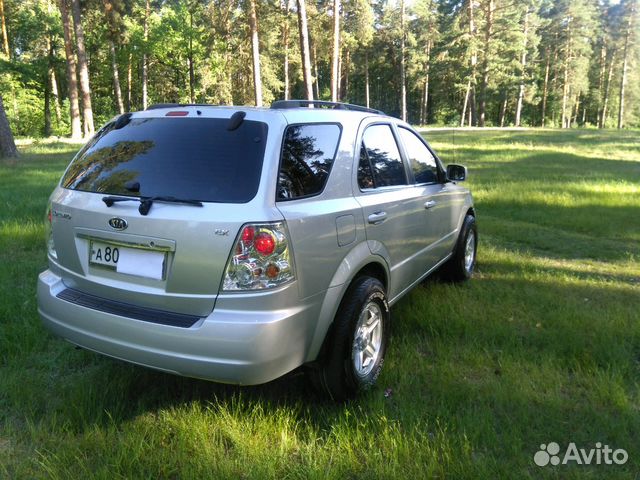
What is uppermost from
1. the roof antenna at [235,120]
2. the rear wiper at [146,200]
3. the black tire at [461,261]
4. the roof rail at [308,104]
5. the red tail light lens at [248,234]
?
the roof rail at [308,104]

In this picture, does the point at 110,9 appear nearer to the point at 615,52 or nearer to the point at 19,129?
the point at 19,129

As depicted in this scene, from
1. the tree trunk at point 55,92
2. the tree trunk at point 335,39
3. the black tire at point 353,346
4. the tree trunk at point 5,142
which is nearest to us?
the black tire at point 353,346

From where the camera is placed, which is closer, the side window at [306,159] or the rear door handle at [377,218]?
the side window at [306,159]

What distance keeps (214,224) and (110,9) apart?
2962 cm

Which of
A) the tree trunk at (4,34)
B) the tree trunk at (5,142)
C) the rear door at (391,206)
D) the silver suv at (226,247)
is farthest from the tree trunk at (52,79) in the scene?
the silver suv at (226,247)

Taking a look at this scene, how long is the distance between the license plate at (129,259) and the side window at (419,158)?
97.0 inches

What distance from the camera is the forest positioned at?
28.4m

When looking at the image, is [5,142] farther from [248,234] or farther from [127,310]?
[248,234]

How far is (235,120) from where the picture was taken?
2672mm

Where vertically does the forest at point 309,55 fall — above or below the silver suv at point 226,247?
above

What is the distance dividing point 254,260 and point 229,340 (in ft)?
1.32

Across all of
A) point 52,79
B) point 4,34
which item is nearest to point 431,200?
point 4,34

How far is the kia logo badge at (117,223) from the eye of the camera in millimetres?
2537

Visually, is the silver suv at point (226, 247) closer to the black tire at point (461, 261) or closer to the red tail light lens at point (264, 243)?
the red tail light lens at point (264, 243)
